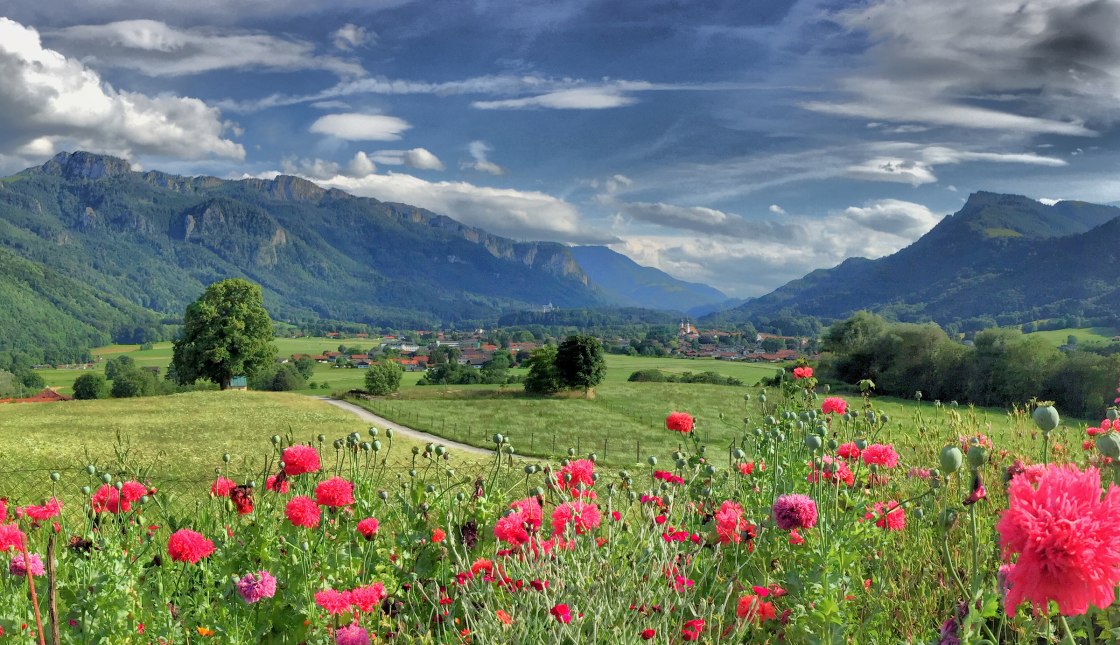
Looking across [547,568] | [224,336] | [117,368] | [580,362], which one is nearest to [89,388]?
[117,368]

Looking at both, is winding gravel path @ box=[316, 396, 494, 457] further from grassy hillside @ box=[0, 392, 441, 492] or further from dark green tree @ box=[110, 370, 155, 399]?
dark green tree @ box=[110, 370, 155, 399]

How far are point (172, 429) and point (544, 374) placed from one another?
85.2 ft

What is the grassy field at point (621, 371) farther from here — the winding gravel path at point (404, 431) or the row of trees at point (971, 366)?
the winding gravel path at point (404, 431)

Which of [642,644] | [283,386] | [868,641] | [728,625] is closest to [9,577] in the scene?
[642,644]

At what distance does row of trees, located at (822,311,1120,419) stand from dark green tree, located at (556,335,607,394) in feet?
73.0

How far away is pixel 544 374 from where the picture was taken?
1903 inches

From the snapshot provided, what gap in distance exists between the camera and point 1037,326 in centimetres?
14625

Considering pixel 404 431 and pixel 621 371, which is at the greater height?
pixel 621 371

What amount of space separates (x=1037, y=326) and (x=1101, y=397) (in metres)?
130

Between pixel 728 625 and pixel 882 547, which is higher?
pixel 882 547

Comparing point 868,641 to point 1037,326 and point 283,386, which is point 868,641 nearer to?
point 283,386

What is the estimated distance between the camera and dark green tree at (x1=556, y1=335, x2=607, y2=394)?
4644 centimetres

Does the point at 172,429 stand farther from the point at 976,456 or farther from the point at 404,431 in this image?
the point at 976,456

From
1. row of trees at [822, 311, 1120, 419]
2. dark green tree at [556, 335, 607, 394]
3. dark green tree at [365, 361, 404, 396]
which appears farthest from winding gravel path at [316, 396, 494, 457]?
row of trees at [822, 311, 1120, 419]
